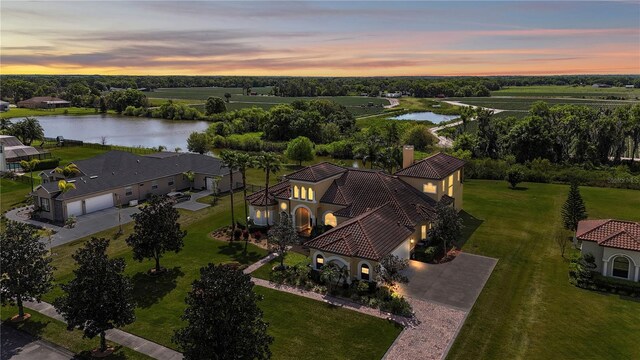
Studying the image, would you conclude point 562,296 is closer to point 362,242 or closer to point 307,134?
point 362,242

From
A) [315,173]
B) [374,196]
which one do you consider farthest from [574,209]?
[315,173]

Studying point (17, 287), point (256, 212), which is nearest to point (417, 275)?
point (256, 212)

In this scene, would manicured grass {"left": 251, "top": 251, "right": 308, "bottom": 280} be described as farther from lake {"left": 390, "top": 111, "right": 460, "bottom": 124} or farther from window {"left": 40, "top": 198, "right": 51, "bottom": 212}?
lake {"left": 390, "top": 111, "right": 460, "bottom": 124}

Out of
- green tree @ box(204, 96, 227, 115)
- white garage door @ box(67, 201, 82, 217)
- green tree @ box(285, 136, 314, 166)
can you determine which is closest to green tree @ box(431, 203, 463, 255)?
white garage door @ box(67, 201, 82, 217)

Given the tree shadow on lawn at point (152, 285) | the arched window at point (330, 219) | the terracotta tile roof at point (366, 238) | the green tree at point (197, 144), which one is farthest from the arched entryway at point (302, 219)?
the green tree at point (197, 144)

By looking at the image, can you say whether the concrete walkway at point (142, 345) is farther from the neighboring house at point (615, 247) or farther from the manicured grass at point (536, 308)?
the neighboring house at point (615, 247)

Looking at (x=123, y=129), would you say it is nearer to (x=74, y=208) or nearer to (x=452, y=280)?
(x=74, y=208)

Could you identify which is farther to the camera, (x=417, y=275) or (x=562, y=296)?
(x=417, y=275)

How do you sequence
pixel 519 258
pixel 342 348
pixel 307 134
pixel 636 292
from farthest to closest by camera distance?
pixel 307 134, pixel 519 258, pixel 636 292, pixel 342 348
